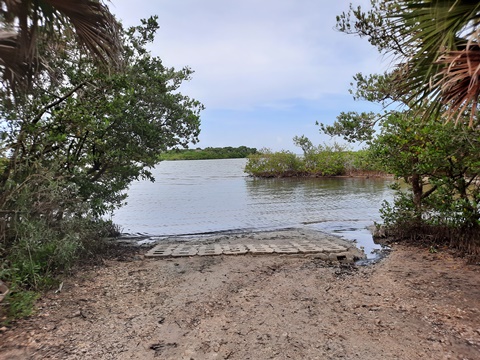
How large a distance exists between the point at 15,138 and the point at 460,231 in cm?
747

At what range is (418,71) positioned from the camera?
3188 mm

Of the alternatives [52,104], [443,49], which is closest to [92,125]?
[52,104]

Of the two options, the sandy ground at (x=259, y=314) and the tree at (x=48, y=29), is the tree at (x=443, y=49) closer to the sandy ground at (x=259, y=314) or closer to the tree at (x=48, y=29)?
the sandy ground at (x=259, y=314)

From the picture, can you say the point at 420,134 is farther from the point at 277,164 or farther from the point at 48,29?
the point at 277,164

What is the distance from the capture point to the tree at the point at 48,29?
298 cm

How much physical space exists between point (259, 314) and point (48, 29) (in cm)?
378

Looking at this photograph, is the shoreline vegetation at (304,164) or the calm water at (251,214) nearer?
the calm water at (251,214)

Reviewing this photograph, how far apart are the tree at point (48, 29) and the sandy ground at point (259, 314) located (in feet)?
9.07

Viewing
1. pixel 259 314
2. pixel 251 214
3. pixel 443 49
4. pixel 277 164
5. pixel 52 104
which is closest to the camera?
pixel 443 49

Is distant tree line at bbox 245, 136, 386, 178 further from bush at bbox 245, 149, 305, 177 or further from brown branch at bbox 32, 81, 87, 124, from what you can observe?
brown branch at bbox 32, 81, 87, 124

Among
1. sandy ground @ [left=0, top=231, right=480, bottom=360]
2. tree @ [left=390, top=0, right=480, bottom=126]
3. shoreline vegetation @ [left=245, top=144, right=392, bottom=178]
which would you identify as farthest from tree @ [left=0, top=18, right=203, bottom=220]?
shoreline vegetation @ [left=245, top=144, right=392, bottom=178]

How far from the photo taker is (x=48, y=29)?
3.31m

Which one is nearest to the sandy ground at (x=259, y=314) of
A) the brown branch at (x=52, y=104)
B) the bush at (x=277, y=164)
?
the brown branch at (x=52, y=104)

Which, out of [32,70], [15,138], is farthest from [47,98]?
[32,70]
